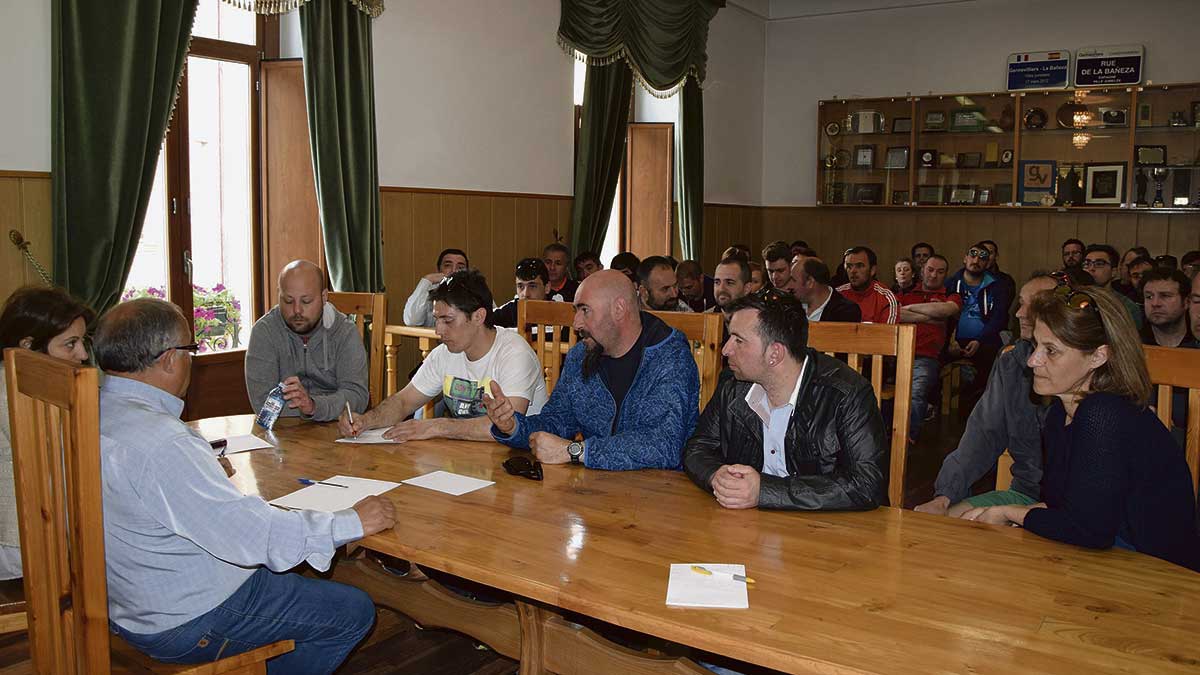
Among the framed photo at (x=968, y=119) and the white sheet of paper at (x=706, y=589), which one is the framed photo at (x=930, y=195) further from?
the white sheet of paper at (x=706, y=589)

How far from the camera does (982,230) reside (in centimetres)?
970

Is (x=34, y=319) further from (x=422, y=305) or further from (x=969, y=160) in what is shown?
(x=969, y=160)

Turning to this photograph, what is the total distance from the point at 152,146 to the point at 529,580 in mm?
3711

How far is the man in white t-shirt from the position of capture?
3.23 metres

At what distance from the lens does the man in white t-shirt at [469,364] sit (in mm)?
3227

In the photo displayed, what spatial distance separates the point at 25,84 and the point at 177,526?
10.8 feet

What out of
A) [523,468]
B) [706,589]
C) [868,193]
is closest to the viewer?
[706,589]

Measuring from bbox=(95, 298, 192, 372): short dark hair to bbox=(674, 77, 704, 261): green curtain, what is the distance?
283 inches

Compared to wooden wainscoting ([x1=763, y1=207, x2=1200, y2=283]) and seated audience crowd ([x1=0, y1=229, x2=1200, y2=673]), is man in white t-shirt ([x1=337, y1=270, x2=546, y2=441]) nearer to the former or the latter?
seated audience crowd ([x1=0, y1=229, x2=1200, y2=673])

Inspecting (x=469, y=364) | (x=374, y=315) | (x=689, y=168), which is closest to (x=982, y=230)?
(x=689, y=168)

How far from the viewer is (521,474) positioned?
8.06ft

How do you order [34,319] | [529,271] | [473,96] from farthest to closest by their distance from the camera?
[473,96] → [529,271] → [34,319]

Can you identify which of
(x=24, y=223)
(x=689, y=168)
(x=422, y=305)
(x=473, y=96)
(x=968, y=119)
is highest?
(x=968, y=119)

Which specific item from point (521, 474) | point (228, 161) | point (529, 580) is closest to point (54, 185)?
point (228, 161)
